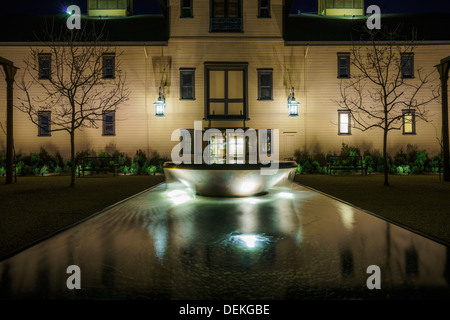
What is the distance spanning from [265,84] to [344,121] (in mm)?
5509

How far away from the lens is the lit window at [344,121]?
19798 millimetres

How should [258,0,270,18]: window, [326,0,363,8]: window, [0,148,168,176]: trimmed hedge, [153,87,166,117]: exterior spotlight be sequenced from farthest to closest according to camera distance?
1. [326,0,363,8]: window
2. [258,0,270,18]: window
3. [153,87,166,117]: exterior spotlight
4. [0,148,168,176]: trimmed hedge

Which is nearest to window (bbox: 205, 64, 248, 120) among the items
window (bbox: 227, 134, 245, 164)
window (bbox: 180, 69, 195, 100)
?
window (bbox: 180, 69, 195, 100)

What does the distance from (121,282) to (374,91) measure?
2034 cm

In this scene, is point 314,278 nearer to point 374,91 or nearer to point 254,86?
point 254,86

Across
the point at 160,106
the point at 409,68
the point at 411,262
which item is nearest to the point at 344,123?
the point at 409,68

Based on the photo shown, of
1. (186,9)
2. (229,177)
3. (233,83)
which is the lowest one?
(229,177)

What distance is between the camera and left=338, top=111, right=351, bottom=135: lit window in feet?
65.0

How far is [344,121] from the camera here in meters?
19.8

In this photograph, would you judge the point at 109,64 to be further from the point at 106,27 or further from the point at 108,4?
the point at 108,4

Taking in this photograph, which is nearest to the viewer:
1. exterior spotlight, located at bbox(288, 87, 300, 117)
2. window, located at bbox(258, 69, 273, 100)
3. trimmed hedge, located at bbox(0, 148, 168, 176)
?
trimmed hedge, located at bbox(0, 148, 168, 176)

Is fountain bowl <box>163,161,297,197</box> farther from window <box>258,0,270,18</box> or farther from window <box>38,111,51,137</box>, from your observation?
window <box>38,111,51,137</box>

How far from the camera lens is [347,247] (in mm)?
4430

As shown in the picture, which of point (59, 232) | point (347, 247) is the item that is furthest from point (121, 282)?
point (347, 247)
